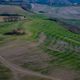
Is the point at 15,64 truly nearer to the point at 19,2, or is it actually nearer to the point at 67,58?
the point at 67,58

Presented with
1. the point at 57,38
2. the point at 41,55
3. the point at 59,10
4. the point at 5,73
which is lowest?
the point at 59,10

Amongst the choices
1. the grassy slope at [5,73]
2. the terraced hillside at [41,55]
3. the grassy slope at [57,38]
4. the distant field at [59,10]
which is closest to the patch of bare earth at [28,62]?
the terraced hillside at [41,55]

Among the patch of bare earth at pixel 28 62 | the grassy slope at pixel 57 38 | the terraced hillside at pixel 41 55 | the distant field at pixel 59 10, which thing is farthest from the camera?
the distant field at pixel 59 10

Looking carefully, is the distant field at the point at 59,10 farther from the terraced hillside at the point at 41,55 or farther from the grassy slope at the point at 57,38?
the terraced hillside at the point at 41,55

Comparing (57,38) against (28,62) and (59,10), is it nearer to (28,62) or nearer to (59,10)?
(28,62)

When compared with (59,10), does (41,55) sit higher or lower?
higher

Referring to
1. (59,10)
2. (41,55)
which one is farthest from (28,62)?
(59,10)

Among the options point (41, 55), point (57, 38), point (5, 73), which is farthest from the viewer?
point (57, 38)

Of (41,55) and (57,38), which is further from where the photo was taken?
(57,38)

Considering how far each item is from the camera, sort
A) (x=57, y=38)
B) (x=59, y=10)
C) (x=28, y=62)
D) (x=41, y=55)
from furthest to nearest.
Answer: (x=59, y=10), (x=57, y=38), (x=41, y=55), (x=28, y=62)

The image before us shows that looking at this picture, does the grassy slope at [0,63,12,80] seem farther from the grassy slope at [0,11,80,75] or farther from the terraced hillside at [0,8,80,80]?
the grassy slope at [0,11,80,75]
